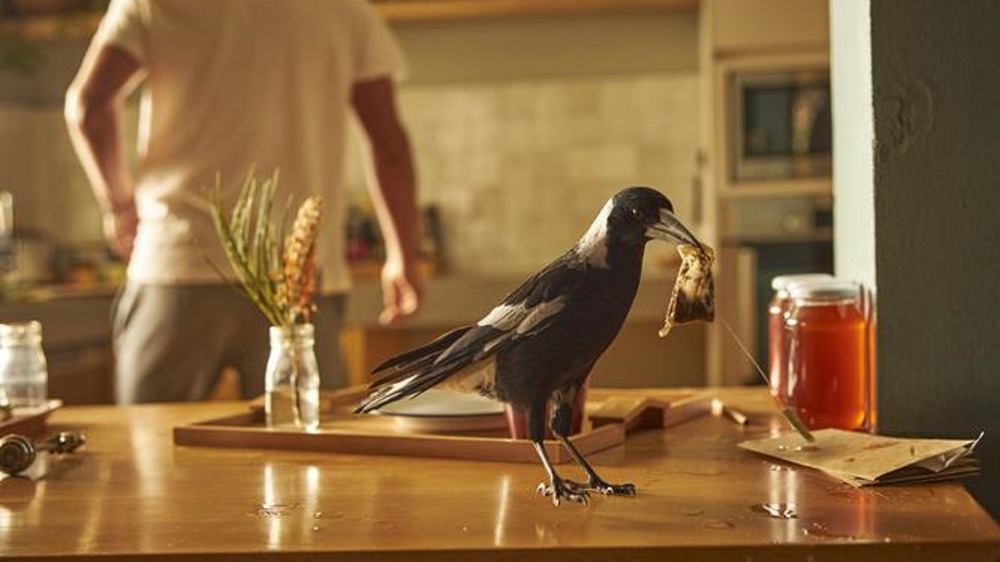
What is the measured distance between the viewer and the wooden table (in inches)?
46.2

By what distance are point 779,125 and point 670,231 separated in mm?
3398

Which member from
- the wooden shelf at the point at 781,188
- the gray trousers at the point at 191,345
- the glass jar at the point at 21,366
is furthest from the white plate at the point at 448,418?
the wooden shelf at the point at 781,188

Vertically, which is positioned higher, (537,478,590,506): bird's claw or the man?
the man

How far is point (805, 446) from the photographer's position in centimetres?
155

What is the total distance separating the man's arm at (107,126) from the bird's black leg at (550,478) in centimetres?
149

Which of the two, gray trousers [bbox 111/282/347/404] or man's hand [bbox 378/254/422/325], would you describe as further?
man's hand [bbox 378/254/422/325]

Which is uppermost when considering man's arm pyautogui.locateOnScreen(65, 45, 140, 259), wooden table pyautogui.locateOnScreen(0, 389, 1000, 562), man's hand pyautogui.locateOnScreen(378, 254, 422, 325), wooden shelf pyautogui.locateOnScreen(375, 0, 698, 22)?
wooden shelf pyautogui.locateOnScreen(375, 0, 698, 22)

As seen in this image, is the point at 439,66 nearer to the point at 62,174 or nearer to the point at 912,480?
the point at 62,174

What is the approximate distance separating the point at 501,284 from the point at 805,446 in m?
3.18

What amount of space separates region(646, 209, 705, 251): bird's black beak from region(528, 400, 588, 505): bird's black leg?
200mm

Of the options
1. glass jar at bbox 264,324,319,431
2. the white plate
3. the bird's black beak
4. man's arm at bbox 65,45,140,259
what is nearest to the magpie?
the bird's black beak

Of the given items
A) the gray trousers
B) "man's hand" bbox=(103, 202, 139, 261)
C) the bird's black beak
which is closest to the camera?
the bird's black beak

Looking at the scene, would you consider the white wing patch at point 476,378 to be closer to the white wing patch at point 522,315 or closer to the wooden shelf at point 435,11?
the white wing patch at point 522,315

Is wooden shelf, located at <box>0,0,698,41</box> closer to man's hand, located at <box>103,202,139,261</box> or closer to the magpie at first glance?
man's hand, located at <box>103,202,139,261</box>
